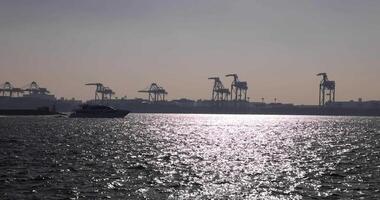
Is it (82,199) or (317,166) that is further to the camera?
(317,166)

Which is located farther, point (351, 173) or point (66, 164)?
point (66, 164)

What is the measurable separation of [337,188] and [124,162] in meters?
23.7

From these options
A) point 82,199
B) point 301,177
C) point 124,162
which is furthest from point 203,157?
point 82,199

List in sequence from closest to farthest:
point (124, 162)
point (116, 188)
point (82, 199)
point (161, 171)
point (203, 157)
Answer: point (82, 199) < point (116, 188) < point (161, 171) < point (124, 162) < point (203, 157)

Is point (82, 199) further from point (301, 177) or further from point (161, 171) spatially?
point (301, 177)

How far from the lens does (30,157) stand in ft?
186

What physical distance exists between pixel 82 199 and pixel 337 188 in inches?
685

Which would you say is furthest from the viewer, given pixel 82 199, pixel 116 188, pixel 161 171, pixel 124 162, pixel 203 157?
pixel 203 157

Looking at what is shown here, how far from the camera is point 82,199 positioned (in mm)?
32500

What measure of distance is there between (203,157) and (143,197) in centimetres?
3044

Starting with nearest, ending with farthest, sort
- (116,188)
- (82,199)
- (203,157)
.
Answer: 1. (82,199)
2. (116,188)
3. (203,157)

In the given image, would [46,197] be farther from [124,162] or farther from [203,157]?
[203,157]

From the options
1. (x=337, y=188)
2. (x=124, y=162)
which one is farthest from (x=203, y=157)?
(x=337, y=188)

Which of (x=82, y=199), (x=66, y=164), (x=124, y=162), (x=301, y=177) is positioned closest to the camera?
(x=82, y=199)
